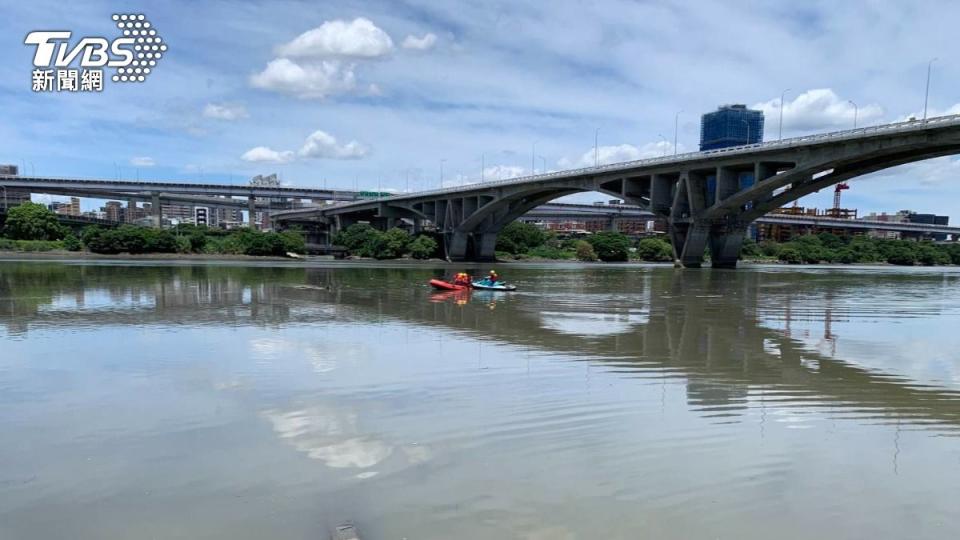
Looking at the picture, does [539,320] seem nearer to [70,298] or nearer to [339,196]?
[70,298]

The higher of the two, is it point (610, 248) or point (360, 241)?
point (360, 241)

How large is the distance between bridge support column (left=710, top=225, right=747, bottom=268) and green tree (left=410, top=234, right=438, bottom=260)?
43.7 m

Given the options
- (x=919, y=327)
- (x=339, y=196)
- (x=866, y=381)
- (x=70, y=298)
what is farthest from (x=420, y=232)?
(x=866, y=381)

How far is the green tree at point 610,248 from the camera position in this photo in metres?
119

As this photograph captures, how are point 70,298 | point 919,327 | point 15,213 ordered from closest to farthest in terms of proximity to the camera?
point 919,327 < point 70,298 < point 15,213

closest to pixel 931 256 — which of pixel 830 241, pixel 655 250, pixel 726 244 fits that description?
pixel 830 241

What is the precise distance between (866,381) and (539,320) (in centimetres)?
1219

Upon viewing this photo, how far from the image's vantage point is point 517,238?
120 metres

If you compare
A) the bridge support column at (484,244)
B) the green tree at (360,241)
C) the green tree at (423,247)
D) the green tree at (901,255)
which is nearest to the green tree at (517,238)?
the bridge support column at (484,244)

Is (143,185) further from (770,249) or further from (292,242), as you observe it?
(770,249)

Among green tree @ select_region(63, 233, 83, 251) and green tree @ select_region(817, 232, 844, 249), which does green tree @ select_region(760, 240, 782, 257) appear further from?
green tree @ select_region(63, 233, 83, 251)

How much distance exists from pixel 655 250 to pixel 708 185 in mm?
41882

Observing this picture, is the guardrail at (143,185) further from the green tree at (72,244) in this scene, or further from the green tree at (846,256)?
the green tree at (846,256)

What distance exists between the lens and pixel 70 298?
29.7 m
